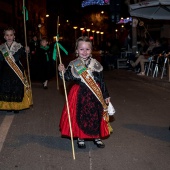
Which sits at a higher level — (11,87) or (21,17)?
(21,17)

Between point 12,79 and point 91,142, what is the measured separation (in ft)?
9.26

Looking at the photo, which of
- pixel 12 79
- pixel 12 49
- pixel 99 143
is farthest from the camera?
pixel 12 79

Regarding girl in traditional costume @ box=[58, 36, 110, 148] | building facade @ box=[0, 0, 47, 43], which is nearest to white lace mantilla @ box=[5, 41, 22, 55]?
girl in traditional costume @ box=[58, 36, 110, 148]

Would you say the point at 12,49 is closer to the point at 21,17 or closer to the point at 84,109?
the point at 84,109

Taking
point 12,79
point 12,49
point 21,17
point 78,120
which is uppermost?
point 21,17

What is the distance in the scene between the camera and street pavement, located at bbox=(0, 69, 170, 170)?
4812 mm

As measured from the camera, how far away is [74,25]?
62406 millimetres

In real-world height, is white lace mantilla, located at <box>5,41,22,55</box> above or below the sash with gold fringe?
above

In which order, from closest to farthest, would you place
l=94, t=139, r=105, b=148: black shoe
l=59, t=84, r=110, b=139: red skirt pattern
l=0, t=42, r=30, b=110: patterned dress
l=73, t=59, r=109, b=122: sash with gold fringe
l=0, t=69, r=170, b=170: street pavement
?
1. l=0, t=69, r=170, b=170: street pavement
2. l=73, t=59, r=109, b=122: sash with gold fringe
3. l=59, t=84, r=110, b=139: red skirt pattern
4. l=94, t=139, r=105, b=148: black shoe
5. l=0, t=42, r=30, b=110: patterned dress

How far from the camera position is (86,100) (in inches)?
211

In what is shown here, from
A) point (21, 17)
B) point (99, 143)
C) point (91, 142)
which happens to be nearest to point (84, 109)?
point (99, 143)

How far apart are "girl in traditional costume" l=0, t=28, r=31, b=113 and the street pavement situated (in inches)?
9.8

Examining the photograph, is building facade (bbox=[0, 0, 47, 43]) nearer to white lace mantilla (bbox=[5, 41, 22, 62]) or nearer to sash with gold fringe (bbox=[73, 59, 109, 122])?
white lace mantilla (bbox=[5, 41, 22, 62])

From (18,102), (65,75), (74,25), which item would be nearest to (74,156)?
(65,75)
